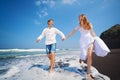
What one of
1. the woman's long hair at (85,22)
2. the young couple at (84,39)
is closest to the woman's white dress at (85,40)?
the young couple at (84,39)

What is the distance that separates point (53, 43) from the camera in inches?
213

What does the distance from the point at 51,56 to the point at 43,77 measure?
2.74ft

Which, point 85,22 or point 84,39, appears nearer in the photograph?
→ point 85,22

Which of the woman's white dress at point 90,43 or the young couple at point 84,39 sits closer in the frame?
the young couple at point 84,39

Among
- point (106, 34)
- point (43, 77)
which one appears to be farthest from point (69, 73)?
point (106, 34)

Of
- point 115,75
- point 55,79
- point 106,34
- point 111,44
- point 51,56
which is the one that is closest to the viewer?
point 55,79

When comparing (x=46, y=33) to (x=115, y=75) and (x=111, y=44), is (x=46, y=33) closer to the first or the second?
(x=115, y=75)

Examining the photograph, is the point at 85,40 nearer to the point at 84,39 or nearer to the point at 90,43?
the point at 84,39

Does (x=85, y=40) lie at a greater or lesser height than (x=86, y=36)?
lesser

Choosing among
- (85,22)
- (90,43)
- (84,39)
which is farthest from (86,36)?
(85,22)

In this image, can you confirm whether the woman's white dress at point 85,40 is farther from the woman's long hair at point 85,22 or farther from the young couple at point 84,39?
the woman's long hair at point 85,22

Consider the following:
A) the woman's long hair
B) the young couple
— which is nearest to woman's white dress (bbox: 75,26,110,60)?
the young couple

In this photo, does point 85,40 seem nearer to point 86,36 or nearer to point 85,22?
point 86,36

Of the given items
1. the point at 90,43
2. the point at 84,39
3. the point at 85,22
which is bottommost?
the point at 90,43
